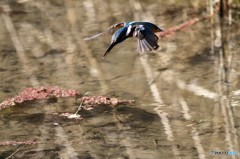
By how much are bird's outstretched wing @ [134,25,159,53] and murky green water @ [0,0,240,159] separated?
105 cm

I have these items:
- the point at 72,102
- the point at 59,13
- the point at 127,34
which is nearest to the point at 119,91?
the point at 72,102

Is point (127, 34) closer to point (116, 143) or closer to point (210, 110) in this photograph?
point (116, 143)

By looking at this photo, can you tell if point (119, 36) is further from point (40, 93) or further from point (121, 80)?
point (121, 80)

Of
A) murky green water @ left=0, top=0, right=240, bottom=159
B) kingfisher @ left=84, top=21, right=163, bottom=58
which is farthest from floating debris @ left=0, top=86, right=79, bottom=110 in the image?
kingfisher @ left=84, top=21, right=163, bottom=58

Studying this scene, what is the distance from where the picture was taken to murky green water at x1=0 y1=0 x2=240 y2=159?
4.25 m

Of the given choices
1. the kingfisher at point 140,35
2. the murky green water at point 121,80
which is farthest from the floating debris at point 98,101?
the kingfisher at point 140,35

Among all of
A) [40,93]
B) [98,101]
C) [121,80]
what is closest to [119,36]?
[98,101]

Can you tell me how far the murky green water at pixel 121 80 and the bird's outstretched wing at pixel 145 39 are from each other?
105 centimetres

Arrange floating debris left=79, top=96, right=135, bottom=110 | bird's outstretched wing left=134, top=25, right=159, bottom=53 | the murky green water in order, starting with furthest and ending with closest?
floating debris left=79, top=96, right=135, bottom=110, the murky green water, bird's outstretched wing left=134, top=25, right=159, bottom=53

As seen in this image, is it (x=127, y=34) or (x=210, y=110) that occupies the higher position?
(x=127, y=34)

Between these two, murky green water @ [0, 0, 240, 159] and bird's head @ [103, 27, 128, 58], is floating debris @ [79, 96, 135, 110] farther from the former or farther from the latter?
bird's head @ [103, 27, 128, 58]

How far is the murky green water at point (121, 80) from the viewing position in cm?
425

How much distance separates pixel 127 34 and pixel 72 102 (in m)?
1.77

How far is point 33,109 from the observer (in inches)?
192
